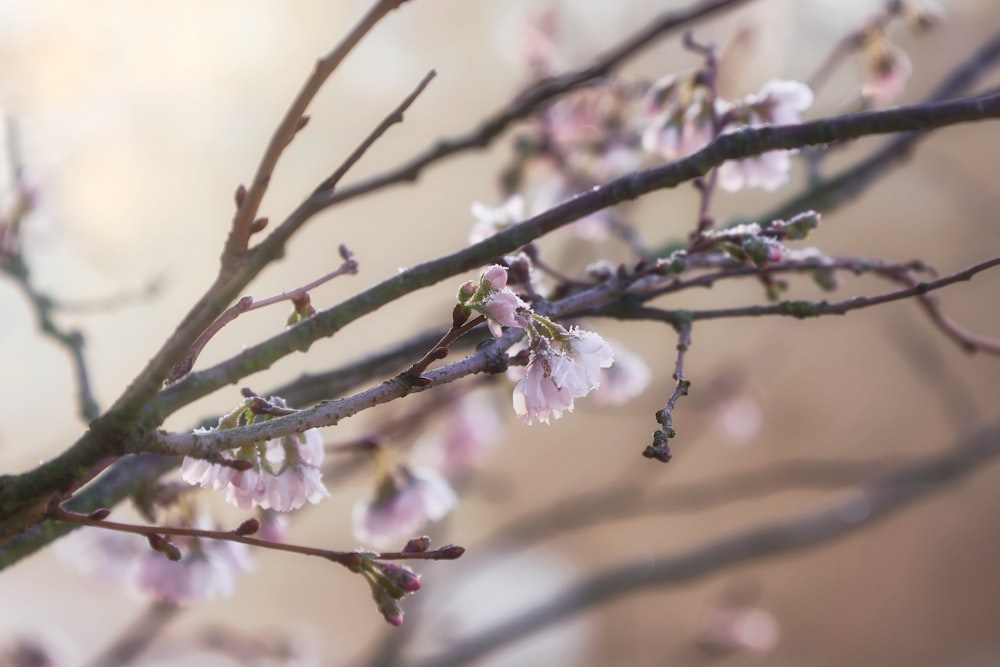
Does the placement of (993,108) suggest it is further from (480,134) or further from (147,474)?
(147,474)

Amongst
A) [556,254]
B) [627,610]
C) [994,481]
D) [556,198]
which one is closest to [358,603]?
[627,610]

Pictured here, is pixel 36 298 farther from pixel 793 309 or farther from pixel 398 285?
pixel 793 309

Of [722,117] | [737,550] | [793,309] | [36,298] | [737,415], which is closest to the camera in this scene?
[793,309]

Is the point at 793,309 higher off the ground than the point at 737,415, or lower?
higher

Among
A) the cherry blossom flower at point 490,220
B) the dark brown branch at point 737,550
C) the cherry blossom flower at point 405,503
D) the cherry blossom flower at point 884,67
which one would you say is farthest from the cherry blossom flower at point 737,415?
the cherry blossom flower at point 490,220

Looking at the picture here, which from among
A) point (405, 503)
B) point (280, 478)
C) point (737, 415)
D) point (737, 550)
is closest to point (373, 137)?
point (280, 478)

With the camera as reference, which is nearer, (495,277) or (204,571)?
(495,277)

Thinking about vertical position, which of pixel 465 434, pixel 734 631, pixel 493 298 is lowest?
pixel 734 631
